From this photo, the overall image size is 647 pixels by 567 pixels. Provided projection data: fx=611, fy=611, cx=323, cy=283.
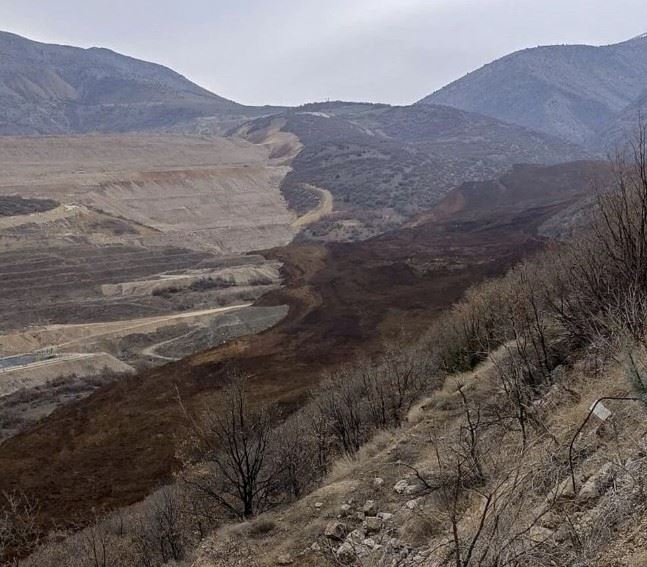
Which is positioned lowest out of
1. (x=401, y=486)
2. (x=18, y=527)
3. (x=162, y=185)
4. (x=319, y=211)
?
(x=18, y=527)

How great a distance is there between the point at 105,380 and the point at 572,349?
31003 millimetres

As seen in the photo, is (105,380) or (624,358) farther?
(105,380)

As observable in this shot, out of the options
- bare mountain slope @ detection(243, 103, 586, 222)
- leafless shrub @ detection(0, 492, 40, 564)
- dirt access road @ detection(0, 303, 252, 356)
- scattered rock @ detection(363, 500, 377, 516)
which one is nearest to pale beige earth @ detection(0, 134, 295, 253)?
bare mountain slope @ detection(243, 103, 586, 222)

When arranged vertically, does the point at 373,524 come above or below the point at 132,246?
below

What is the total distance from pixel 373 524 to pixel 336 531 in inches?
22.9

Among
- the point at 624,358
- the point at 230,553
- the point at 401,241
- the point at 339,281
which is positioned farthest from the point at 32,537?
the point at 401,241

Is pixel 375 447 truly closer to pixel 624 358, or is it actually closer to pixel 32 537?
pixel 624 358

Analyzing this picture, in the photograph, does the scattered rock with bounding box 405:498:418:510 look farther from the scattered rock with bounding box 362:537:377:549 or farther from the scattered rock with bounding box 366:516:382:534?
the scattered rock with bounding box 362:537:377:549

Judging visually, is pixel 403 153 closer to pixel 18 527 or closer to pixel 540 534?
pixel 18 527

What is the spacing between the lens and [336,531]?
29.2ft

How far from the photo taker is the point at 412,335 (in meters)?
36.4

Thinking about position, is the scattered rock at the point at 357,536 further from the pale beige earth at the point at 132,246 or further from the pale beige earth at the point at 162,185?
the pale beige earth at the point at 162,185

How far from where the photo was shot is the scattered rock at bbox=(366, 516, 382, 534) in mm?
8594

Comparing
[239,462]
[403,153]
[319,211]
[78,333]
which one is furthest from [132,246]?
[403,153]
